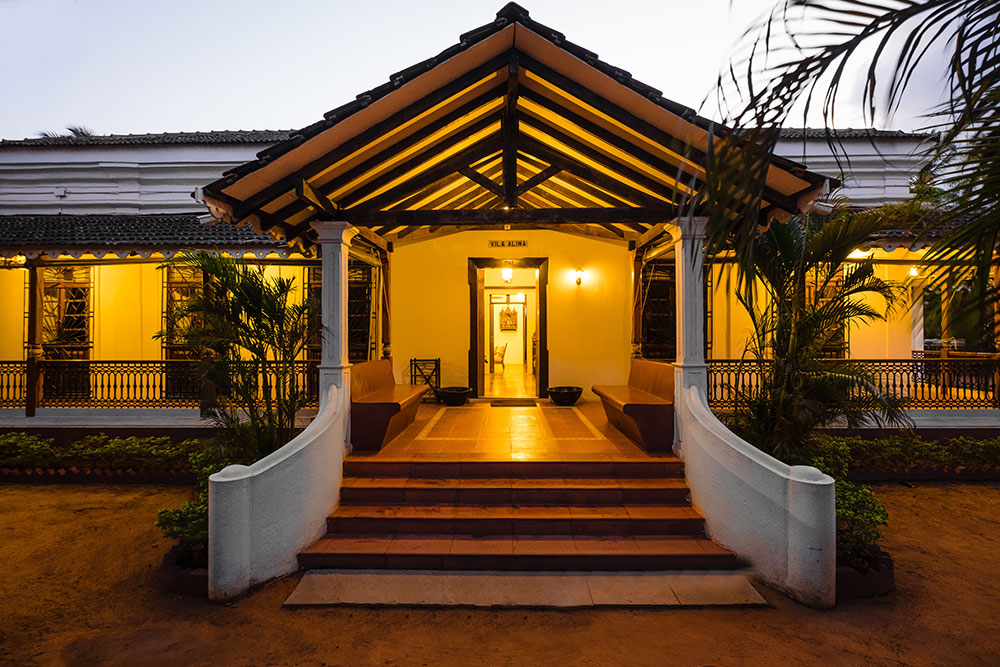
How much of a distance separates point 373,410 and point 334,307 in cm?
125

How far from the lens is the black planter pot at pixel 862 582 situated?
3.90m

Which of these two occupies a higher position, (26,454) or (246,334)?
(246,334)

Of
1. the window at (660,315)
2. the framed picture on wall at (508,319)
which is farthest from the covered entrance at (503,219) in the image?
the framed picture on wall at (508,319)

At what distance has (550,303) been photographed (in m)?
9.96

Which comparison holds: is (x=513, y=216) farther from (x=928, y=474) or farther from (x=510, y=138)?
(x=928, y=474)

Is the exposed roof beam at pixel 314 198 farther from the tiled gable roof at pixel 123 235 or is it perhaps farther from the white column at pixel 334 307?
the tiled gable roof at pixel 123 235

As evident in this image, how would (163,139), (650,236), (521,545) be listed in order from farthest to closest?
(163,139) < (650,236) < (521,545)

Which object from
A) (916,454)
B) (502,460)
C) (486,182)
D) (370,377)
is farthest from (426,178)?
Result: (916,454)

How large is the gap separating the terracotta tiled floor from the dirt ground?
1.97m

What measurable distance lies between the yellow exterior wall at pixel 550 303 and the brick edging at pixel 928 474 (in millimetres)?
4088

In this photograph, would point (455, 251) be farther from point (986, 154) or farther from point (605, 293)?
point (986, 154)

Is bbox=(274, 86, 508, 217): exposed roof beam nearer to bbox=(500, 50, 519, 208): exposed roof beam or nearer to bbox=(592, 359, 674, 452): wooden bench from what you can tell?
bbox=(500, 50, 519, 208): exposed roof beam

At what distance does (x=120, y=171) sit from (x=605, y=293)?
37.4 ft

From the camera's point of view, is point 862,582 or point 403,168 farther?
point 403,168
